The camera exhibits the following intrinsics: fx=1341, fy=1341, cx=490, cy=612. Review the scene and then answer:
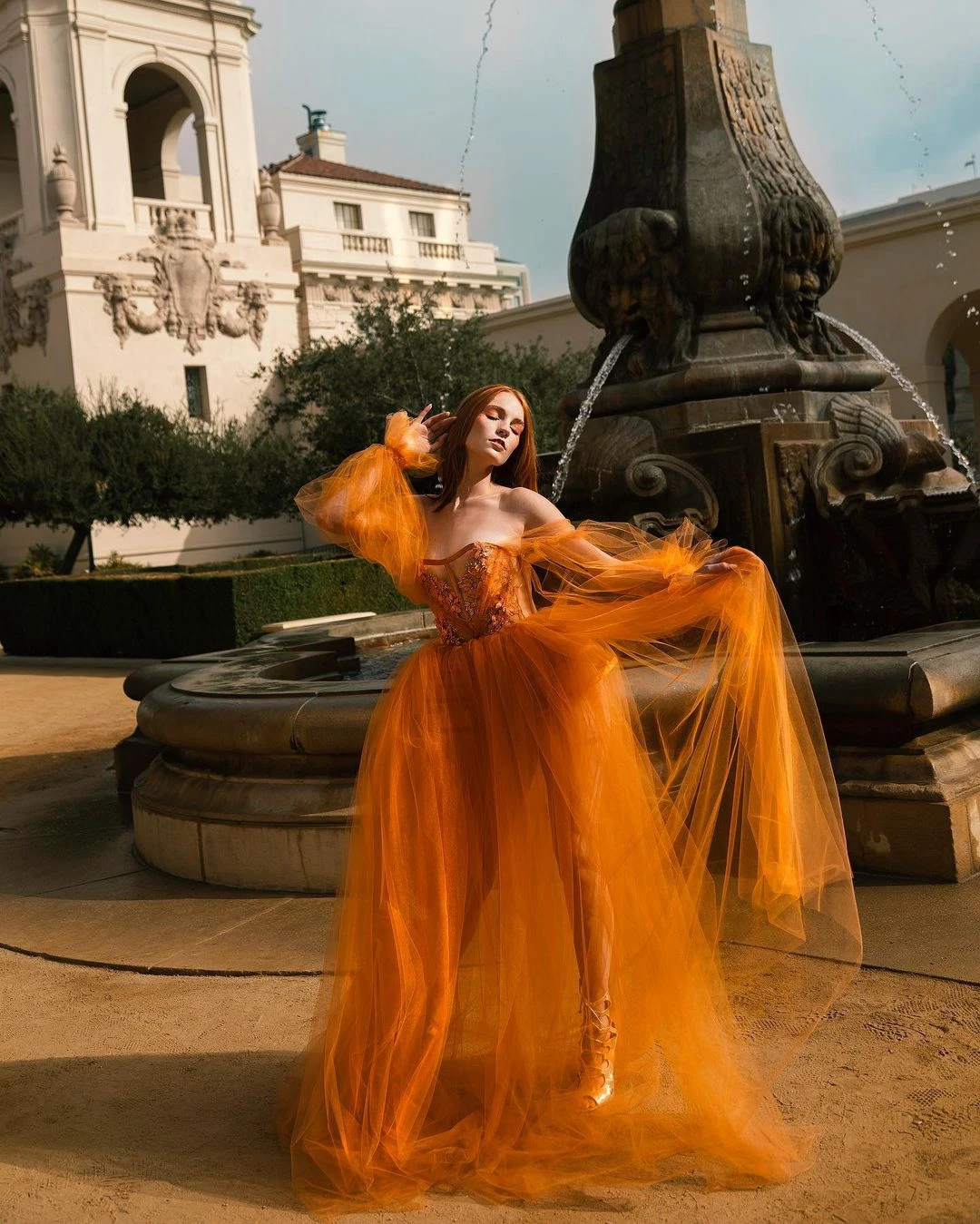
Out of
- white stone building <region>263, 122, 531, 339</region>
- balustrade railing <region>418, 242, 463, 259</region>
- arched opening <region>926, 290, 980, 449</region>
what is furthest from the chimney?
arched opening <region>926, 290, 980, 449</region>

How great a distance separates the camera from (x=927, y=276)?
882 inches

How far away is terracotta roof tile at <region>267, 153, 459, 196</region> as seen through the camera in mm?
41484

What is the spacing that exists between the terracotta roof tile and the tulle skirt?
4003 centimetres

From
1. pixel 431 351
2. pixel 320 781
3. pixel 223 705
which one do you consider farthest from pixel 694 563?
pixel 431 351

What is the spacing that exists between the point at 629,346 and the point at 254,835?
3.36 metres

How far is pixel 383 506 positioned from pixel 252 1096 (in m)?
1.50

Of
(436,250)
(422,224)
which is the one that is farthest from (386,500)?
(422,224)

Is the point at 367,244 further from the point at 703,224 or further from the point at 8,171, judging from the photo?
Result: the point at 703,224

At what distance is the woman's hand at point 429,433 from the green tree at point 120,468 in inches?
937

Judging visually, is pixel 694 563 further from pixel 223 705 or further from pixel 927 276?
pixel 927 276

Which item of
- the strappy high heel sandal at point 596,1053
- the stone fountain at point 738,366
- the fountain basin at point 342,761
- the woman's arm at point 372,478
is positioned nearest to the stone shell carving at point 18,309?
the stone fountain at point 738,366

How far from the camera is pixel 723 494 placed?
6305 millimetres

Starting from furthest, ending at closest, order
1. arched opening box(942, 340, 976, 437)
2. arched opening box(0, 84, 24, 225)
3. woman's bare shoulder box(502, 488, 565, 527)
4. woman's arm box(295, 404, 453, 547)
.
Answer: arched opening box(0, 84, 24, 225) → arched opening box(942, 340, 976, 437) → woman's arm box(295, 404, 453, 547) → woman's bare shoulder box(502, 488, 565, 527)

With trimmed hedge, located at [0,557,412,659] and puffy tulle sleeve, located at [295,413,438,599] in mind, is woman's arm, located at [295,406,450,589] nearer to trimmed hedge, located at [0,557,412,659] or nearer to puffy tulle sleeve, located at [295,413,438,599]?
puffy tulle sleeve, located at [295,413,438,599]
